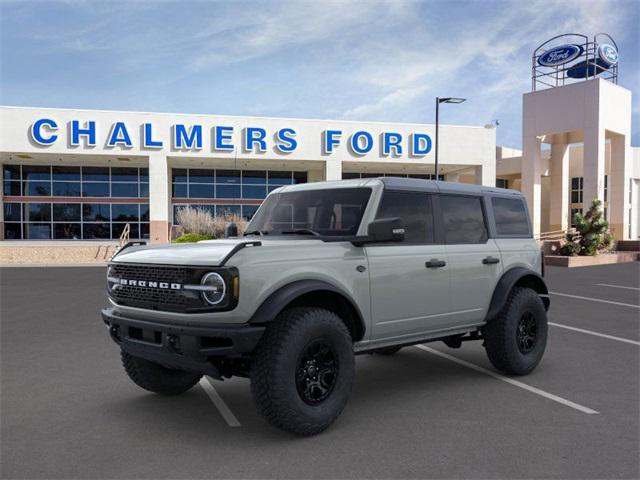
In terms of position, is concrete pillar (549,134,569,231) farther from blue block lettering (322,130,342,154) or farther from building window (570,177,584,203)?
blue block lettering (322,130,342,154)

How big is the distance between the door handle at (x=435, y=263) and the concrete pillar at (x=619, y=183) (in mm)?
31660

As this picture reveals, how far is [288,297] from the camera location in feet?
13.6

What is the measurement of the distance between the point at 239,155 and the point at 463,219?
2630cm

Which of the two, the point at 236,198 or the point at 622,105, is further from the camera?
the point at 236,198

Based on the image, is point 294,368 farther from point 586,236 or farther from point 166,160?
point 166,160

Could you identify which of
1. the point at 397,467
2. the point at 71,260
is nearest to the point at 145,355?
the point at 397,467

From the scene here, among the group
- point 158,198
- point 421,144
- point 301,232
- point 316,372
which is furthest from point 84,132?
point 316,372

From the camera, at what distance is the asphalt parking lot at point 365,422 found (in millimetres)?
3801

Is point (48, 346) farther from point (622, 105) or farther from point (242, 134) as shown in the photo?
point (622, 105)

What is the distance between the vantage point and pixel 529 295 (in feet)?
20.4

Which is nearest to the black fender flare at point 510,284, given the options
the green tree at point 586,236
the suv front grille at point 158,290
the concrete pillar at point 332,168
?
the suv front grille at point 158,290

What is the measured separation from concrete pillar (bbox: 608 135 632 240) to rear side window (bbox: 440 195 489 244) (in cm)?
3074

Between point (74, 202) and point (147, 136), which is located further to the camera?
A: point (74, 202)

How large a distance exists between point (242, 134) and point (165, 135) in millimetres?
4168
